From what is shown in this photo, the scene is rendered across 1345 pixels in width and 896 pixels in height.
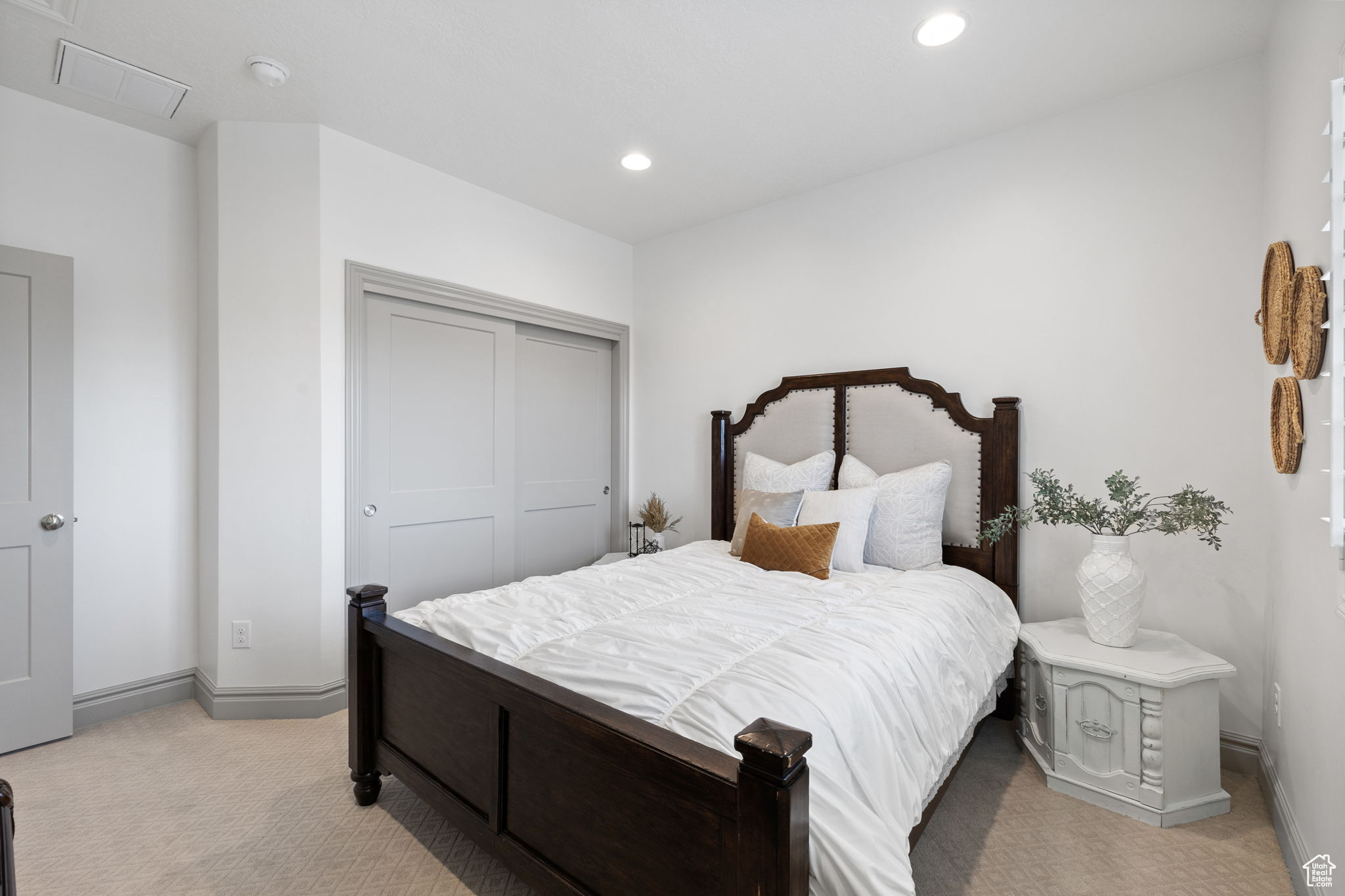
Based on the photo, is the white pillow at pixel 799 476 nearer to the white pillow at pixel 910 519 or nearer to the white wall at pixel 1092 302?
the white pillow at pixel 910 519

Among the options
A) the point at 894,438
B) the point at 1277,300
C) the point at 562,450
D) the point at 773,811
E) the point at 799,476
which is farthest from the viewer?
the point at 562,450

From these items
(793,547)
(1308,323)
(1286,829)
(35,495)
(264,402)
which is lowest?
(1286,829)

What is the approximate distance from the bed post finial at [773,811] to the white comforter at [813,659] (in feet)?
0.47

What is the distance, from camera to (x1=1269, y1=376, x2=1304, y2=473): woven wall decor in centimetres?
172

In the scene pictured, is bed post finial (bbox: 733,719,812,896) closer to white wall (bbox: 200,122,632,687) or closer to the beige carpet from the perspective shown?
the beige carpet

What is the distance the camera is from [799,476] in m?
3.17

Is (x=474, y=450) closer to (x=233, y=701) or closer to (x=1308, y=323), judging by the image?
(x=233, y=701)

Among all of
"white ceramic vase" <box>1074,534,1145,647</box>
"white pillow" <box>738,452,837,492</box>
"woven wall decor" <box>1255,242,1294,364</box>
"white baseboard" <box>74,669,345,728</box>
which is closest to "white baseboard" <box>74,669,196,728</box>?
"white baseboard" <box>74,669,345,728</box>

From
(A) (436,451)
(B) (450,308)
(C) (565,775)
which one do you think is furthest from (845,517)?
(B) (450,308)

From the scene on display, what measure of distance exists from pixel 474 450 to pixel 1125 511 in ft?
10.1

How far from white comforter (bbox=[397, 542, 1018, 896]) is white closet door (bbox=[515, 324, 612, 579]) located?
1385 mm

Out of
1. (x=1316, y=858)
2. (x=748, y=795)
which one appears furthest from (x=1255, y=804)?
(x=748, y=795)

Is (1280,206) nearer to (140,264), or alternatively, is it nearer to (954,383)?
(954,383)

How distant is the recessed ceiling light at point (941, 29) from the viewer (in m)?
2.06
